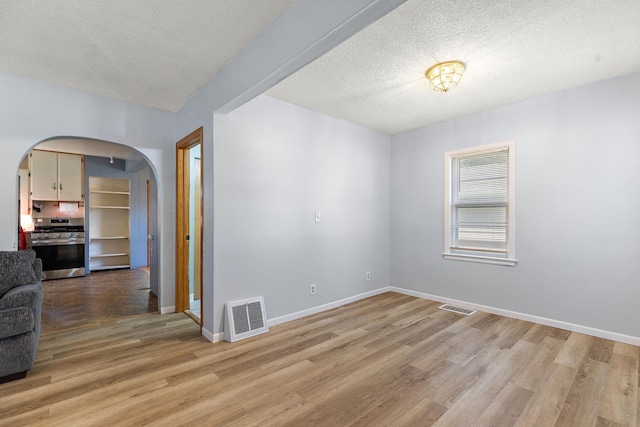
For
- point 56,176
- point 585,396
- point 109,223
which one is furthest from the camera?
point 109,223

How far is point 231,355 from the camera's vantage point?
261 cm

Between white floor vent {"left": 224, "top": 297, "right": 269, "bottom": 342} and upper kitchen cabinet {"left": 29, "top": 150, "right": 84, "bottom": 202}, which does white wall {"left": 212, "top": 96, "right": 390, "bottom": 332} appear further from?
upper kitchen cabinet {"left": 29, "top": 150, "right": 84, "bottom": 202}

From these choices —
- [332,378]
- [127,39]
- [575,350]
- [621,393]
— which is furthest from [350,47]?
[575,350]

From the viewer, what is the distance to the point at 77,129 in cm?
314

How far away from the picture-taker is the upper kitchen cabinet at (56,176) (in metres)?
5.73

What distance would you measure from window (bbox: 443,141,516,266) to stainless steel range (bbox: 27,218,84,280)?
705cm

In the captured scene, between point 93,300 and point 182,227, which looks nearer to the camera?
point 182,227

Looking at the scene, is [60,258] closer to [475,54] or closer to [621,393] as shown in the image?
[475,54]

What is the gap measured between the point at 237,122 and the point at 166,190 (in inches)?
57.9

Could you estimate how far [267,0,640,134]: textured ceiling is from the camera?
198cm

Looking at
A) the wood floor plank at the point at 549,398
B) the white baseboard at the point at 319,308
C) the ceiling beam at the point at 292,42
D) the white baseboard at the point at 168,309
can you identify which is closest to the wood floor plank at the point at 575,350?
the wood floor plank at the point at 549,398

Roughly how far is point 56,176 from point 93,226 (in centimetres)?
138

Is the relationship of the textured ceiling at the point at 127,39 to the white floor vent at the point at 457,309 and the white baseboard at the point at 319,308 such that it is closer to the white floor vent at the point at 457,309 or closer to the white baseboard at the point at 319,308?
the white baseboard at the point at 319,308

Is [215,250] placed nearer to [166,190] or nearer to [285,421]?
[166,190]
